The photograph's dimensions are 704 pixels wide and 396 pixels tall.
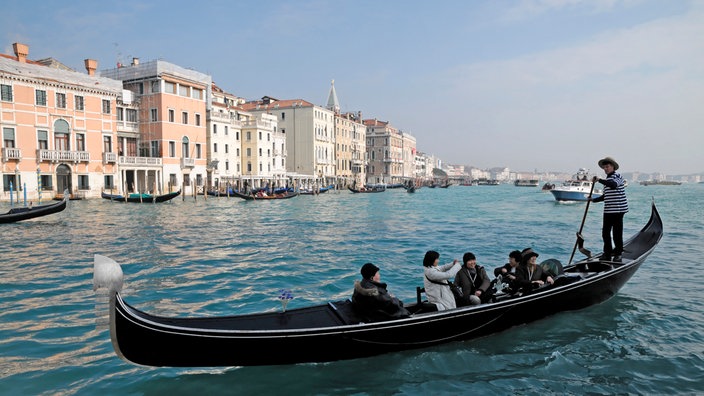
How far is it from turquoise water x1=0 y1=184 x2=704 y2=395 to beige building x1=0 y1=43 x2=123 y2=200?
10840 millimetres

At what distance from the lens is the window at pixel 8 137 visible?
66.6 feet

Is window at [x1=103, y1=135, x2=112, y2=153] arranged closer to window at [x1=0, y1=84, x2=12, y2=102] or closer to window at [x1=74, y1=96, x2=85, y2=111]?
window at [x1=74, y1=96, x2=85, y2=111]

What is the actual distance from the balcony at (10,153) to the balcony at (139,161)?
4885 mm

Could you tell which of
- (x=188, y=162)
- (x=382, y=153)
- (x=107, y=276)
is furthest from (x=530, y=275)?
(x=382, y=153)

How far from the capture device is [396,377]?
353 cm

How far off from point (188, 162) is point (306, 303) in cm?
2477

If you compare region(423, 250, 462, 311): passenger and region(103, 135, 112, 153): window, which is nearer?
region(423, 250, 462, 311): passenger

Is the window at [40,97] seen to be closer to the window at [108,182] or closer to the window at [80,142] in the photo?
the window at [80,142]

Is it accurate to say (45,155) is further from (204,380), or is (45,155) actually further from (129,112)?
(204,380)

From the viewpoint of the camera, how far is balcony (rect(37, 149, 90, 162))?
21.3 m

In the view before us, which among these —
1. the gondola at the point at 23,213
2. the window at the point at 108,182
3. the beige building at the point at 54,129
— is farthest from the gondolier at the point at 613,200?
the window at the point at 108,182

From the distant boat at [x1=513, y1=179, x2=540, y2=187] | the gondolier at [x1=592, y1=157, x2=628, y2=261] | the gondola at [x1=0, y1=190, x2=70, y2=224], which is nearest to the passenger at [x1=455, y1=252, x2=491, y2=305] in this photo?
the gondolier at [x1=592, y1=157, x2=628, y2=261]

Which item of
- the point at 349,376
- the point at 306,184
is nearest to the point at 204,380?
the point at 349,376

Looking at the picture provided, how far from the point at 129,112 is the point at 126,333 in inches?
1091
